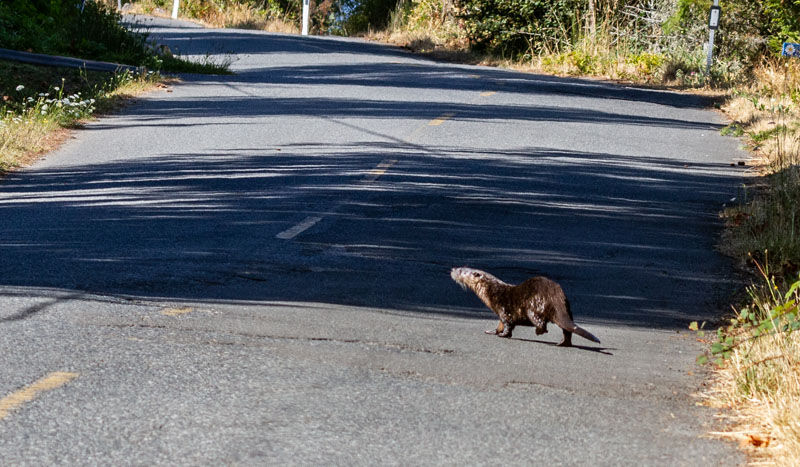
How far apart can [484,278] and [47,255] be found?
10.8ft

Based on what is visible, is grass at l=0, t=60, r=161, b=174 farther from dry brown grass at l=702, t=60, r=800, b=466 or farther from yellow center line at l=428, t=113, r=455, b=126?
dry brown grass at l=702, t=60, r=800, b=466

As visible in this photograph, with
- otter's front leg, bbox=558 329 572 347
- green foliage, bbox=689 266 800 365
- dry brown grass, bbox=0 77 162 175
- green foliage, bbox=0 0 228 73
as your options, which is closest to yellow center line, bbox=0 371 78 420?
otter's front leg, bbox=558 329 572 347

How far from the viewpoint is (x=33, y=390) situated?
5.00 metres

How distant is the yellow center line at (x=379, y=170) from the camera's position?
12.1 meters

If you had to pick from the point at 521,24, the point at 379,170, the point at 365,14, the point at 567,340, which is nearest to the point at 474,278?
the point at 567,340

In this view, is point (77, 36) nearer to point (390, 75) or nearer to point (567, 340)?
point (390, 75)

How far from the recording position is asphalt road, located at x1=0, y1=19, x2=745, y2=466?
15.5ft

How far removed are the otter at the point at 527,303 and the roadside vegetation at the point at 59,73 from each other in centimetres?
762

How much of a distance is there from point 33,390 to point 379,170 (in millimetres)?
7808

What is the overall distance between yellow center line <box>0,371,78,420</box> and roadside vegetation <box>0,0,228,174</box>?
7892 mm

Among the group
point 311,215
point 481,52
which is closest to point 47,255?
point 311,215

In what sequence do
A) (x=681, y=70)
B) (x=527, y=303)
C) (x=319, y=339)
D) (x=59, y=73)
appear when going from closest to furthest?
(x=319, y=339)
(x=527, y=303)
(x=59, y=73)
(x=681, y=70)

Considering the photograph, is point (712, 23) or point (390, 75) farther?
point (712, 23)

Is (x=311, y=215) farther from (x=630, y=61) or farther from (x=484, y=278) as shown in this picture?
(x=630, y=61)
